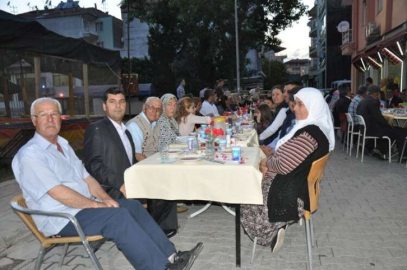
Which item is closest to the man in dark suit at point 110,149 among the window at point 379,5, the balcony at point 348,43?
the window at point 379,5

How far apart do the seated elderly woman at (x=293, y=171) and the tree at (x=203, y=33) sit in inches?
722

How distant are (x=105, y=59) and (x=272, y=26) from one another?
14965 mm

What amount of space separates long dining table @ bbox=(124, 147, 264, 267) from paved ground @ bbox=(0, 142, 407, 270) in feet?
1.42

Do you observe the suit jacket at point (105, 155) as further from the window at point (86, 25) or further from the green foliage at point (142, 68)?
the window at point (86, 25)

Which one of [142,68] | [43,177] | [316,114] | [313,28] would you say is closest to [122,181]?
[43,177]

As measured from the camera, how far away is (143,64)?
1150 inches

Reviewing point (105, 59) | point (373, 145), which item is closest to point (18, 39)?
point (105, 59)

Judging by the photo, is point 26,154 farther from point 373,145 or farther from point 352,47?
point 352,47

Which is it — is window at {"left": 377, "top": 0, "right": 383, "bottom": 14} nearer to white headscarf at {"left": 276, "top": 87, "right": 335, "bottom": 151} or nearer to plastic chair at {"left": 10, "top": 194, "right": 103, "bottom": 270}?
white headscarf at {"left": 276, "top": 87, "right": 335, "bottom": 151}

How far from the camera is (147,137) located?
4.18 m

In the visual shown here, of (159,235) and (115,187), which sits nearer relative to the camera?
(159,235)

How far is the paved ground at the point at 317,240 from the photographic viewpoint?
308 cm

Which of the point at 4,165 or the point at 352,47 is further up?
the point at 352,47

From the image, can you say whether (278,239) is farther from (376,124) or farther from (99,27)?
(99,27)
